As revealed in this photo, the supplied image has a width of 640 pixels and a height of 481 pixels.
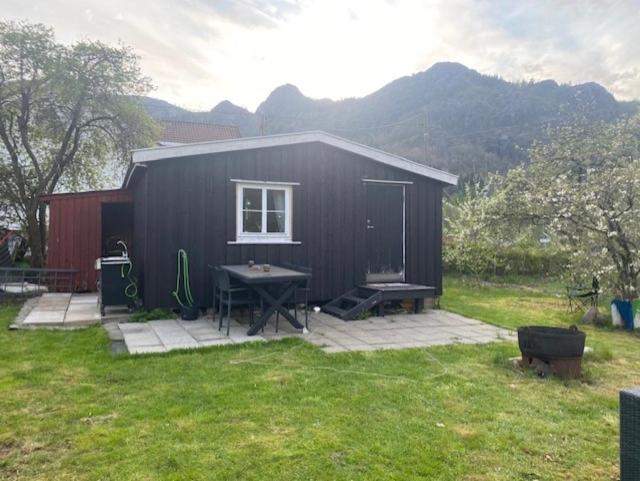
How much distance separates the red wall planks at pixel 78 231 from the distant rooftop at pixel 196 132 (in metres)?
9.27

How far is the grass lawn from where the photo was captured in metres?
2.61

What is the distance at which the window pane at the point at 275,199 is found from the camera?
302 inches

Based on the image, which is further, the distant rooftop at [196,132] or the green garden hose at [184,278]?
the distant rooftop at [196,132]

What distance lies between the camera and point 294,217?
7.77 meters

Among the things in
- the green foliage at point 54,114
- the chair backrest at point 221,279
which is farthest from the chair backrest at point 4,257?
the chair backrest at point 221,279

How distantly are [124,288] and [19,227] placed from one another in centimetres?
830

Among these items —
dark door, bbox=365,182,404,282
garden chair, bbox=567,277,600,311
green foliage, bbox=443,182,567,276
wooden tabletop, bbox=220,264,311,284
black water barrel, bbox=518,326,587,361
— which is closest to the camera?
black water barrel, bbox=518,326,587,361

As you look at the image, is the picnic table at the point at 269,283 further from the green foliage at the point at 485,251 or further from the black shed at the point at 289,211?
the green foliage at the point at 485,251

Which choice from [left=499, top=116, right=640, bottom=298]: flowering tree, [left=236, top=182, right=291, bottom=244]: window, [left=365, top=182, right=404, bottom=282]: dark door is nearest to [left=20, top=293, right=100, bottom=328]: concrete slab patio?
[left=236, top=182, right=291, bottom=244]: window

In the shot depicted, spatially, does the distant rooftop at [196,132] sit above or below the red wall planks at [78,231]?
above

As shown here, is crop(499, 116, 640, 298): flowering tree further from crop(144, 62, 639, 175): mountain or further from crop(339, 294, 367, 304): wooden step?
crop(144, 62, 639, 175): mountain

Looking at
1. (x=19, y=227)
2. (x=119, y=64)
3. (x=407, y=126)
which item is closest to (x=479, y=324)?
(x=119, y=64)

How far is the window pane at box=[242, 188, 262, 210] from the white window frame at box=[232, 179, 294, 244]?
0.05 m

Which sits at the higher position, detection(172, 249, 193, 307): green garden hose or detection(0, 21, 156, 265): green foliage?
detection(0, 21, 156, 265): green foliage
